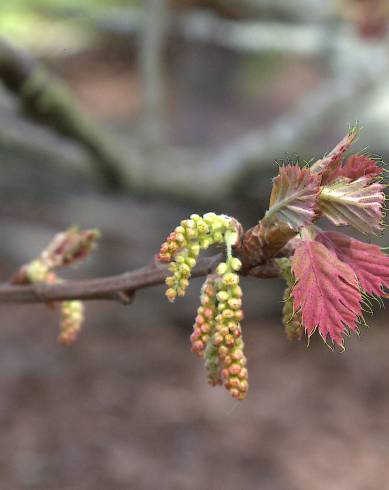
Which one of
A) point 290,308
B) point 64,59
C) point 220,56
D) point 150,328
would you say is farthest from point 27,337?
point 64,59

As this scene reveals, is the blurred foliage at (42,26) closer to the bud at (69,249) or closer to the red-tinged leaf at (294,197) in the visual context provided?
the bud at (69,249)

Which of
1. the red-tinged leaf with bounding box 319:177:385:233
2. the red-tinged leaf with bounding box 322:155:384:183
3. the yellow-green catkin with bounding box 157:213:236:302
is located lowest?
the yellow-green catkin with bounding box 157:213:236:302

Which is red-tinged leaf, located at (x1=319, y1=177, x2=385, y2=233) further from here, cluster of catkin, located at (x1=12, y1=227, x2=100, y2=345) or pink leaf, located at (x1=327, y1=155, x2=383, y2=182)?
cluster of catkin, located at (x1=12, y1=227, x2=100, y2=345)

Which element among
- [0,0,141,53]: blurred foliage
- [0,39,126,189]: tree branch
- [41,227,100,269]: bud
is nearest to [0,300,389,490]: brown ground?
[0,39,126,189]: tree branch

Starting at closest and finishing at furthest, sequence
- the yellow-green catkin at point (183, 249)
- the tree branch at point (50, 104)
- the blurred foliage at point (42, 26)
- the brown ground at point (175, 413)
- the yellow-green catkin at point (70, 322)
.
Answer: the yellow-green catkin at point (183, 249), the yellow-green catkin at point (70, 322), the tree branch at point (50, 104), the brown ground at point (175, 413), the blurred foliage at point (42, 26)

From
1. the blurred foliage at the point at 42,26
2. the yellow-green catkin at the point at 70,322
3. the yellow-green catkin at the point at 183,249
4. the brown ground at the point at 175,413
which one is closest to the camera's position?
the yellow-green catkin at the point at 183,249

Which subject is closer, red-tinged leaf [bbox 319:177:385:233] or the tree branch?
red-tinged leaf [bbox 319:177:385:233]

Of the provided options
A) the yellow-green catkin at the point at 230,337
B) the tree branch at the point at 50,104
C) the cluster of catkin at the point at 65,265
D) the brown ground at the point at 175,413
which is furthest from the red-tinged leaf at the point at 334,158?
the brown ground at the point at 175,413
